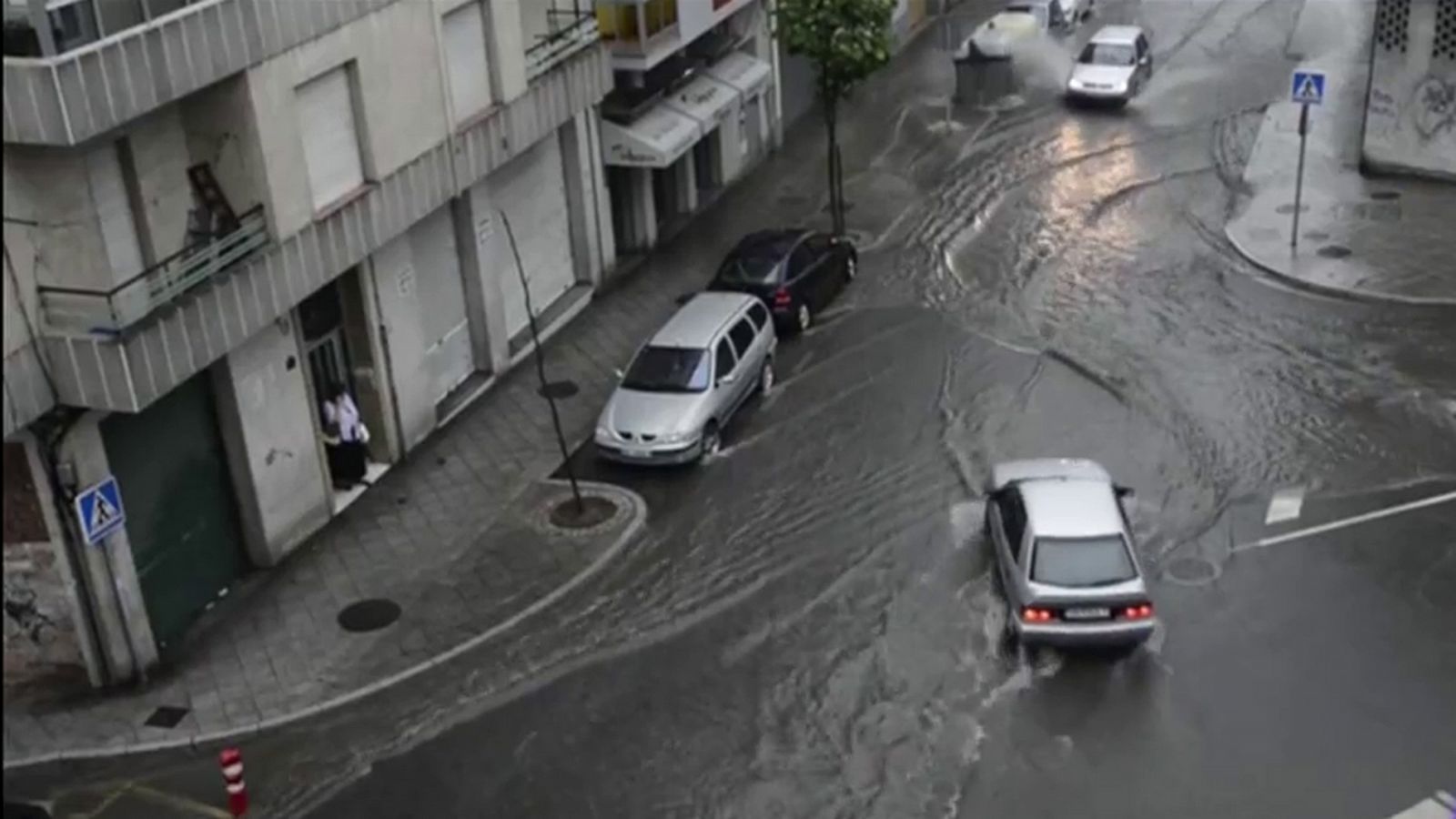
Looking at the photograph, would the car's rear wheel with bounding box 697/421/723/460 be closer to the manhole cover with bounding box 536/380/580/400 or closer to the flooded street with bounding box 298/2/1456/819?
the flooded street with bounding box 298/2/1456/819

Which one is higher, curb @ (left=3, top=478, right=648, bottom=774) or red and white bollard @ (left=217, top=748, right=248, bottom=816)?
red and white bollard @ (left=217, top=748, right=248, bottom=816)

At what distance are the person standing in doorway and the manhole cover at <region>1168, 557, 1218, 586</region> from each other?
10990mm

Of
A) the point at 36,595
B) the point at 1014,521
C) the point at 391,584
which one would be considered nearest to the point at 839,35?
the point at 1014,521

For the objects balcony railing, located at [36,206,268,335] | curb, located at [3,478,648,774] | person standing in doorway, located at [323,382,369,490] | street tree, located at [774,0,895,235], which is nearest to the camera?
balcony railing, located at [36,206,268,335]

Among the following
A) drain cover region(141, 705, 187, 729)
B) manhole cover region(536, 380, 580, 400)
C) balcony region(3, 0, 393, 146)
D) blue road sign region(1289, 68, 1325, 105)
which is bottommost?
manhole cover region(536, 380, 580, 400)

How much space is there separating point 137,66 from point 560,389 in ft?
34.0

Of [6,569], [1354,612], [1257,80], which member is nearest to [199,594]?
[6,569]

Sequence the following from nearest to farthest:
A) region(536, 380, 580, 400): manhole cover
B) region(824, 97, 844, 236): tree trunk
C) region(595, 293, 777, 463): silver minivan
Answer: region(595, 293, 777, 463): silver minivan, region(536, 380, 580, 400): manhole cover, region(824, 97, 844, 236): tree trunk

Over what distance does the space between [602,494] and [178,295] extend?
6.90m

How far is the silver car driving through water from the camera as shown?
54.6 ft

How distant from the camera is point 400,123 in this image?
21.2 meters

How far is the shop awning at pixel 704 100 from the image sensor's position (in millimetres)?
30281

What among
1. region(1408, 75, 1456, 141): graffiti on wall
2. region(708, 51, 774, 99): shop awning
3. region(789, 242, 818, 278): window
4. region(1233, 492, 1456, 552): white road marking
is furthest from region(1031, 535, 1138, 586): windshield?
region(1408, 75, 1456, 141): graffiti on wall

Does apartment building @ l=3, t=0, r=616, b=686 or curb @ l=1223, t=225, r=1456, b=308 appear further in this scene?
curb @ l=1223, t=225, r=1456, b=308
